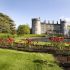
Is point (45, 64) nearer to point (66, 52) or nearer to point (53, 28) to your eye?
point (66, 52)

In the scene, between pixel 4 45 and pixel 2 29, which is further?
pixel 2 29

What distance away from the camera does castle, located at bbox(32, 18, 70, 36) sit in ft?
402

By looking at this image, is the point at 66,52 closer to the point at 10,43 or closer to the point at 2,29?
the point at 10,43

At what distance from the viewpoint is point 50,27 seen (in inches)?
5650

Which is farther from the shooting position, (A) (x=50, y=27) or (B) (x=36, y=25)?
(A) (x=50, y=27)

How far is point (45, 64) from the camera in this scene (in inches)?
623

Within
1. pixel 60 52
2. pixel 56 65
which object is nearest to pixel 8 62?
pixel 56 65

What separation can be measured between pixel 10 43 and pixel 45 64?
1197 centimetres

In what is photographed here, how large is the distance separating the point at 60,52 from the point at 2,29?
51953 mm

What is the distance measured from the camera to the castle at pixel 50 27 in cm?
12257

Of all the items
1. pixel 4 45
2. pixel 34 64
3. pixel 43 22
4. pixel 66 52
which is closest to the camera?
pixel 34 64

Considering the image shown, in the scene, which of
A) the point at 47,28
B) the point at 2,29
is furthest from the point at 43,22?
the point at 2,29

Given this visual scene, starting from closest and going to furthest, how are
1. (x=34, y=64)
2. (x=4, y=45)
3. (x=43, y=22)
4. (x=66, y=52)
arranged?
(x=34, y=64)
(x=66, y=52)
(x=4, y=45)
(x=43, y=22)

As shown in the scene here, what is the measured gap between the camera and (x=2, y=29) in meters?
71.4
